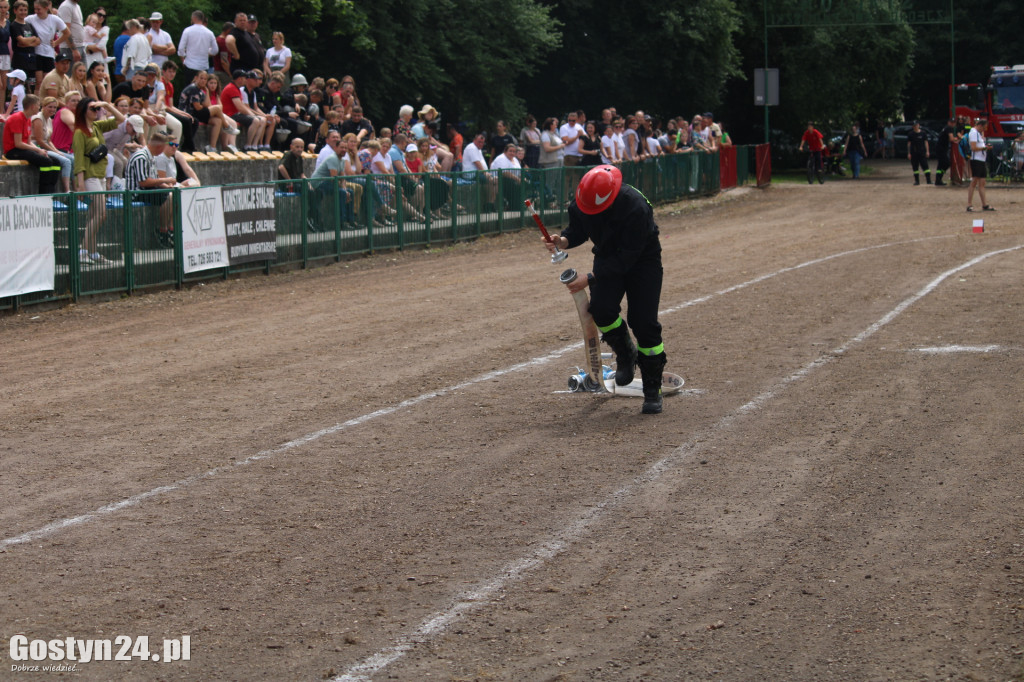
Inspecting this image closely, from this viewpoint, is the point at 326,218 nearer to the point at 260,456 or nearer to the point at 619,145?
the point at 619,145

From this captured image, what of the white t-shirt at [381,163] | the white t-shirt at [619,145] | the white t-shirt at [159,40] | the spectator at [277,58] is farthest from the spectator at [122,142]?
the white t-shirt at [619,145]

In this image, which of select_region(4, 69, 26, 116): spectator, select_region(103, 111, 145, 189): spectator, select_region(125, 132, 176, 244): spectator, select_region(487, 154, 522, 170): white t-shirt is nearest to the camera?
select_region(125, 132, 176, 244): spectator

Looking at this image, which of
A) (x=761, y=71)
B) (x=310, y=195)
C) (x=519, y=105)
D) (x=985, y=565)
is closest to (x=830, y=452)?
(x=985, y=565)

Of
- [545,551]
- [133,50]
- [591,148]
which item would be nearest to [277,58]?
[133,50]

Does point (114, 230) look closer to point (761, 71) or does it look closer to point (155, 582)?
point (155, 582)

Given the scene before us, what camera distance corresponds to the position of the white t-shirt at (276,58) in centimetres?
2364

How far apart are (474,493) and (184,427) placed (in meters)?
2.79

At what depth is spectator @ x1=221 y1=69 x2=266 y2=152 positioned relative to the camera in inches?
837

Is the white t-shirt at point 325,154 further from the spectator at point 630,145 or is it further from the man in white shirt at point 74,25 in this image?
the spectator at point 630,145

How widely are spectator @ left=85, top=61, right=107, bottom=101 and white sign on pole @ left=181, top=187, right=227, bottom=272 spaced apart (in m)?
2.44

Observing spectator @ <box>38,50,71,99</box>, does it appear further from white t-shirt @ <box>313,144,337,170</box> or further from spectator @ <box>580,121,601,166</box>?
spectator @ <box>580,121,601,166</box>

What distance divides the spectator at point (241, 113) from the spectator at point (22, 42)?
344cm

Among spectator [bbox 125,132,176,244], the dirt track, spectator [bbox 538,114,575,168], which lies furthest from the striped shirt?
spectator [bbox 538,114,575,168]

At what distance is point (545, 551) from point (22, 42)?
1504cm
